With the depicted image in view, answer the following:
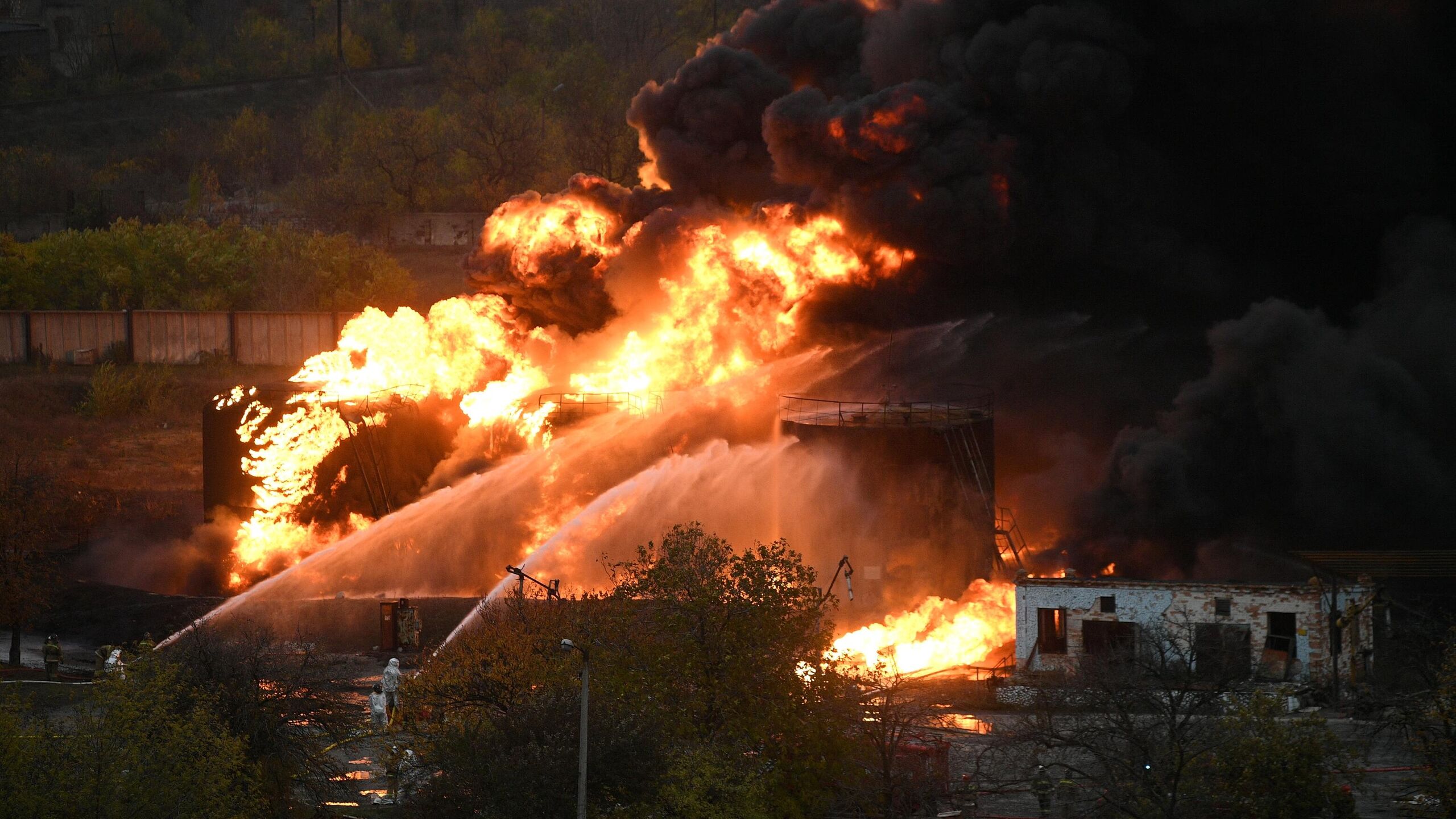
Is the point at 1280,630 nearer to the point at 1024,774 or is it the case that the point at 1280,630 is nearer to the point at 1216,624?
the point at 1216,624

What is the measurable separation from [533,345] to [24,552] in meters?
19.7

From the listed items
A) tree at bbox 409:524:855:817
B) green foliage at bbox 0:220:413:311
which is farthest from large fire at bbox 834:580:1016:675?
green foliage at bbox 0:220:413:311

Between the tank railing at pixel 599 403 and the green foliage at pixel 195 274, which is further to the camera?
the green foliage at pixel 195 274

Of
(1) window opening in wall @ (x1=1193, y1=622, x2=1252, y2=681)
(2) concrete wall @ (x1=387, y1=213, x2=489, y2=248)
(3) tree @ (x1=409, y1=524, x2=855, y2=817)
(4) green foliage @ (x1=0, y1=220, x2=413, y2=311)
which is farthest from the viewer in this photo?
(2) concrete wall @ (x1=387, y1=213, x2=489, y2=248)

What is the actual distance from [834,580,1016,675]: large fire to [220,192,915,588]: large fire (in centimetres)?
1120

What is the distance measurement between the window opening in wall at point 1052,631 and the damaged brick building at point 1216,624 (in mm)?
19

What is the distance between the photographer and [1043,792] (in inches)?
1144

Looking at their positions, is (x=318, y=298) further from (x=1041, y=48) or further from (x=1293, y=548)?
(x=1293, y=548)

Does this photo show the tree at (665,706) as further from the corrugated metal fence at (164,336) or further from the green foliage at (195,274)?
the green foliage at (195,274)

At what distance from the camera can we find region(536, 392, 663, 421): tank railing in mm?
51344

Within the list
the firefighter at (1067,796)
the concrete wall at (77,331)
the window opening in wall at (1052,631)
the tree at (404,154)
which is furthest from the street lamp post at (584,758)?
the tree at (404,154)

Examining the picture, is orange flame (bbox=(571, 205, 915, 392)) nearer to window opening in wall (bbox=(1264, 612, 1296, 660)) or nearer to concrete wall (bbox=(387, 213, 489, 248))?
window opening in wall (bbox=(1264, 612, 1296, 660))

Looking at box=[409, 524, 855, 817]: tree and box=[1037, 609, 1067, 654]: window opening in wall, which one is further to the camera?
box=[1037, 609, 1067, 654]: window opening in wall

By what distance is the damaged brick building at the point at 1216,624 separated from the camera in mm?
36281
